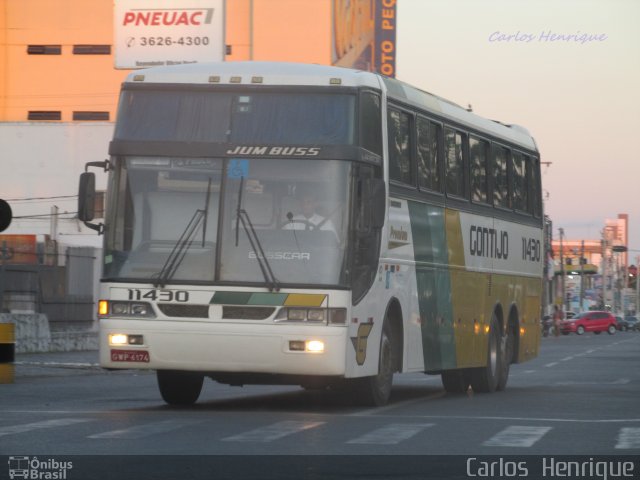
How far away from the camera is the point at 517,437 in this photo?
13.1 m

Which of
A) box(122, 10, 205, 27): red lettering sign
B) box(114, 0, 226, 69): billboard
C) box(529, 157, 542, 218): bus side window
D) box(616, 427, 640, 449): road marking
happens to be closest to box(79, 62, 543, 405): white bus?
box(616, 427, 640, 449): road marking

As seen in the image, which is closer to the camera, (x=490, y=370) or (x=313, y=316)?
(x=313, y=316)

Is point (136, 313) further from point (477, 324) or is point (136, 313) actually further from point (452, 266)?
point (477, 324)

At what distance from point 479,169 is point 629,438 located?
29.0ft

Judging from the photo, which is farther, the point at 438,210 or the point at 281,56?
the point at 281,56

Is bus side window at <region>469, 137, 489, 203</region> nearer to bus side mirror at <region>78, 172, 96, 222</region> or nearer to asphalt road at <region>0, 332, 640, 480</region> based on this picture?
asphalt road at <region>0, 332, 640, 480</region>

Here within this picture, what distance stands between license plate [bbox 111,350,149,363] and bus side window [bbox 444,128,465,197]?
570 centimetres

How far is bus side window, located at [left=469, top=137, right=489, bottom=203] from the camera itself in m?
21.3

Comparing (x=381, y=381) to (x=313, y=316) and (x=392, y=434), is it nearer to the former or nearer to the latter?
(x=313, y=316)

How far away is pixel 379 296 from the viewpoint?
1683cm
